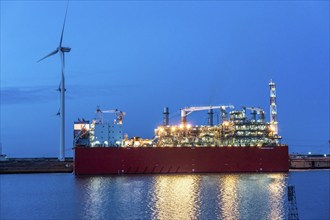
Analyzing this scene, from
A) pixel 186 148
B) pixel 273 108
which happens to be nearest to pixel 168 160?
pixel 186 148

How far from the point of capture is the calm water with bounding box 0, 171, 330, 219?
2730 cm

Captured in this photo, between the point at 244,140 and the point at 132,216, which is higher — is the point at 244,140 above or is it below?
above

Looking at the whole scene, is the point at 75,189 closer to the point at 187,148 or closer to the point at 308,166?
the point at 187,148

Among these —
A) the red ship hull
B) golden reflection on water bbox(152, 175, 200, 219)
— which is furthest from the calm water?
the red ship hull

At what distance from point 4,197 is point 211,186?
14972 mm

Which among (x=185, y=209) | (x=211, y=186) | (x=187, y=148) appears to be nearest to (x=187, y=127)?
(x=187, y=148)

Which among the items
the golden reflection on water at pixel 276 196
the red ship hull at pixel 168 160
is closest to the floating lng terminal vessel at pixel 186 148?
the red ship hull at pixel 168 160

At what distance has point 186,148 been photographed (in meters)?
51.0

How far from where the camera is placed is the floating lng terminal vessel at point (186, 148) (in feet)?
166

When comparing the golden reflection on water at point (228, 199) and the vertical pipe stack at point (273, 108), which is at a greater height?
the vertical pipe stack at point (273, 108)

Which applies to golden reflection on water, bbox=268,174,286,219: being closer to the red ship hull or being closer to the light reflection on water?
the light reflection on water

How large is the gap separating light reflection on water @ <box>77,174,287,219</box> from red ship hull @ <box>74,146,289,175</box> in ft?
10.7

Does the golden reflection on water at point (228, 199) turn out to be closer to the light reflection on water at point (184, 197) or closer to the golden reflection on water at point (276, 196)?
the light reflection on water at point (184, 197)

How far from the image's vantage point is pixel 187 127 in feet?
182
